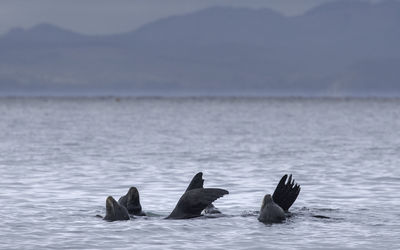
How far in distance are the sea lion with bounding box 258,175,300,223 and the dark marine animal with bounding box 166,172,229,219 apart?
97 cm

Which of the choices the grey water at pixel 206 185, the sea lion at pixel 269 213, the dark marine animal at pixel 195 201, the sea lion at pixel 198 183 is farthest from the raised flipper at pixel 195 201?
the sea lion at pixel 269 213

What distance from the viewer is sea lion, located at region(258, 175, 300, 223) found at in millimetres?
19469

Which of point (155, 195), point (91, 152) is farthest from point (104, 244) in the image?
point (91, 152)

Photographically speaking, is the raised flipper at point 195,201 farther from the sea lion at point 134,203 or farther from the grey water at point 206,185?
the sea lion at point 134,203

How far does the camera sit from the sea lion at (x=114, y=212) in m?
19.4

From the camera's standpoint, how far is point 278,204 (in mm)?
20750

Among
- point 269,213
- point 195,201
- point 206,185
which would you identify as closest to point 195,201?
point 195,201

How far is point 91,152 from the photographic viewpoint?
43406 millimetres

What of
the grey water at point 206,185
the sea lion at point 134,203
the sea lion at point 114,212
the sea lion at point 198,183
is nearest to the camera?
the grey water at point 206,185

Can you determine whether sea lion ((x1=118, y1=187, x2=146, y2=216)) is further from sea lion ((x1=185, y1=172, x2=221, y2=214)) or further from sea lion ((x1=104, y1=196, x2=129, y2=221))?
sea lion ((x1=185, y1=172, x2=221, y2=214))

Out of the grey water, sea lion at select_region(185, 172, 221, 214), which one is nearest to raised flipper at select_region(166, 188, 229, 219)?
the grey water

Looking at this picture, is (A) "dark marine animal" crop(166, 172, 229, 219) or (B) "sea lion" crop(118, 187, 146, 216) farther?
(B) "sea lion" crop(118, 187, 146, 216)

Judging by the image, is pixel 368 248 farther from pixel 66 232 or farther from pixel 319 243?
pixel 66 232

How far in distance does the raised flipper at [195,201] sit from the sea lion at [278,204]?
38.3 inches
